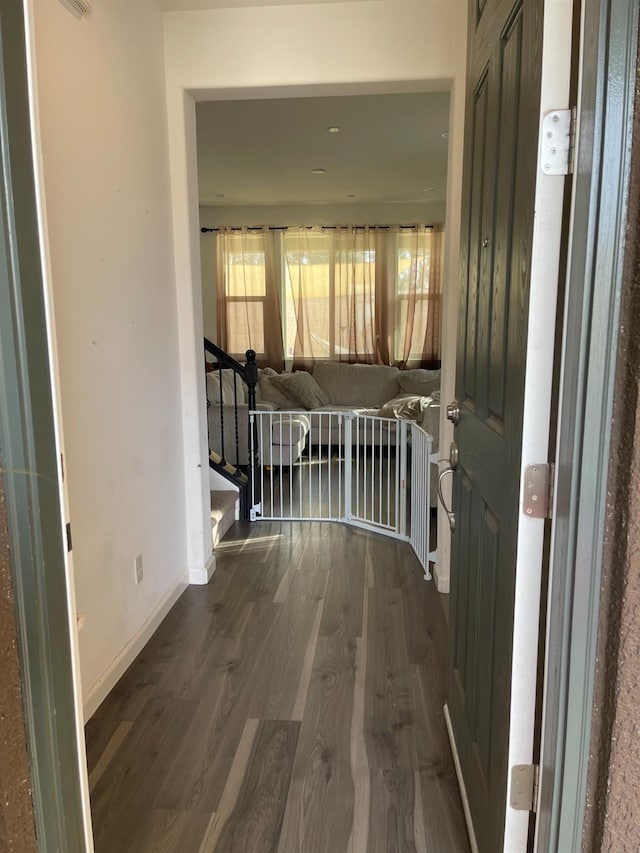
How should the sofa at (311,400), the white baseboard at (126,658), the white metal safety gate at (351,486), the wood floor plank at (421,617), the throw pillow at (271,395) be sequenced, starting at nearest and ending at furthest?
the white baseboard at (126,658), the wood floor plank at (421,617), the white metal safety gate at (351,486), the sofa at (311,400), the throw pillow at (271,395)

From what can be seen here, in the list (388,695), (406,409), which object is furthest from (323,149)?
(388,695)

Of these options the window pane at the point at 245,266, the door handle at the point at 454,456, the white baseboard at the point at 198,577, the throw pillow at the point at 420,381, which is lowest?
the white baseboard at the point at 198,577

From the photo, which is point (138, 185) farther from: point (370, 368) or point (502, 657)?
point (370, 368)

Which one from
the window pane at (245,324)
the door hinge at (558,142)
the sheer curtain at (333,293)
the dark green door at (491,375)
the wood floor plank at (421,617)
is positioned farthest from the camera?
the window pane at (245,324)

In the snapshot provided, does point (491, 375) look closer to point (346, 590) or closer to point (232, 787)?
point (232, 787)

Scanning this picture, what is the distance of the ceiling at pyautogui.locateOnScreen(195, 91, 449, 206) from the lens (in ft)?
12.8

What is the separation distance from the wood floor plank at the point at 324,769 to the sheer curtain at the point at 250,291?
536 centimetres

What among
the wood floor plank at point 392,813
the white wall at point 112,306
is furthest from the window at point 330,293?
the wood floor plank at point 392,813

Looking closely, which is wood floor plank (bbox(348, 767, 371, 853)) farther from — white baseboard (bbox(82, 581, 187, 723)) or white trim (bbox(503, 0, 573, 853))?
white baseboard (bbox(82, 581, 187, 723))

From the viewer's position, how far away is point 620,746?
88 cm

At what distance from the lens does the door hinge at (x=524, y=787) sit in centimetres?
107

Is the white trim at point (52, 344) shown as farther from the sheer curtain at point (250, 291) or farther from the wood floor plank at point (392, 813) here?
the sheer curtain at point (250, 291)

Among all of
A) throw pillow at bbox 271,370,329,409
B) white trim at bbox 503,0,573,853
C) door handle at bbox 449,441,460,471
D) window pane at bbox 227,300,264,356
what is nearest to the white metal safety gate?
throw pillow at bbox 271,370,329,409

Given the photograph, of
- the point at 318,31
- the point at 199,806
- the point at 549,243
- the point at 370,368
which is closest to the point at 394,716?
the point at 199,806
